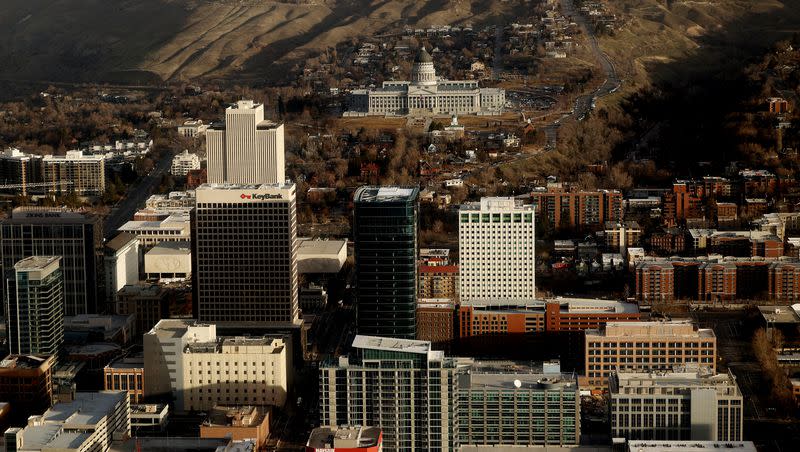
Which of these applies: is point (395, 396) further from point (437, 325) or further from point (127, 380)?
point (437, 325)

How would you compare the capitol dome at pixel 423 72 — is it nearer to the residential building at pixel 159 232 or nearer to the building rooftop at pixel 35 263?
the residential building at pixel 159 232

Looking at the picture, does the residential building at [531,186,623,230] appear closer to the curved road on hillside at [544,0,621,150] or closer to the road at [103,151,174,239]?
the curved road on hillside at [544,0,621,150]

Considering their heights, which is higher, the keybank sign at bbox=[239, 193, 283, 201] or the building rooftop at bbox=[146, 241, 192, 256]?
the keybank sign at bbox=[239, 193, 283, 201]

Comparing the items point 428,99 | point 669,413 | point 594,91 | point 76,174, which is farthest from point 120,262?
point 594,91

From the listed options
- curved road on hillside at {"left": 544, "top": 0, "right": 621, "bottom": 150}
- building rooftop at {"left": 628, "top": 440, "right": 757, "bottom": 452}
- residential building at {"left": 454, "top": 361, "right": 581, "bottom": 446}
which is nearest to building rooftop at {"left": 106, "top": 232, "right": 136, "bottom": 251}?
residential building at {"left": 454, "top": 361, "right": 581, "bottom": 446}

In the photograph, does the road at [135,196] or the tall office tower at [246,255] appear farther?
the road at [135,196]

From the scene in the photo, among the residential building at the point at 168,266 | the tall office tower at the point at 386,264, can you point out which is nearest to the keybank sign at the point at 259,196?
the tall office tower at the point at 386,264
